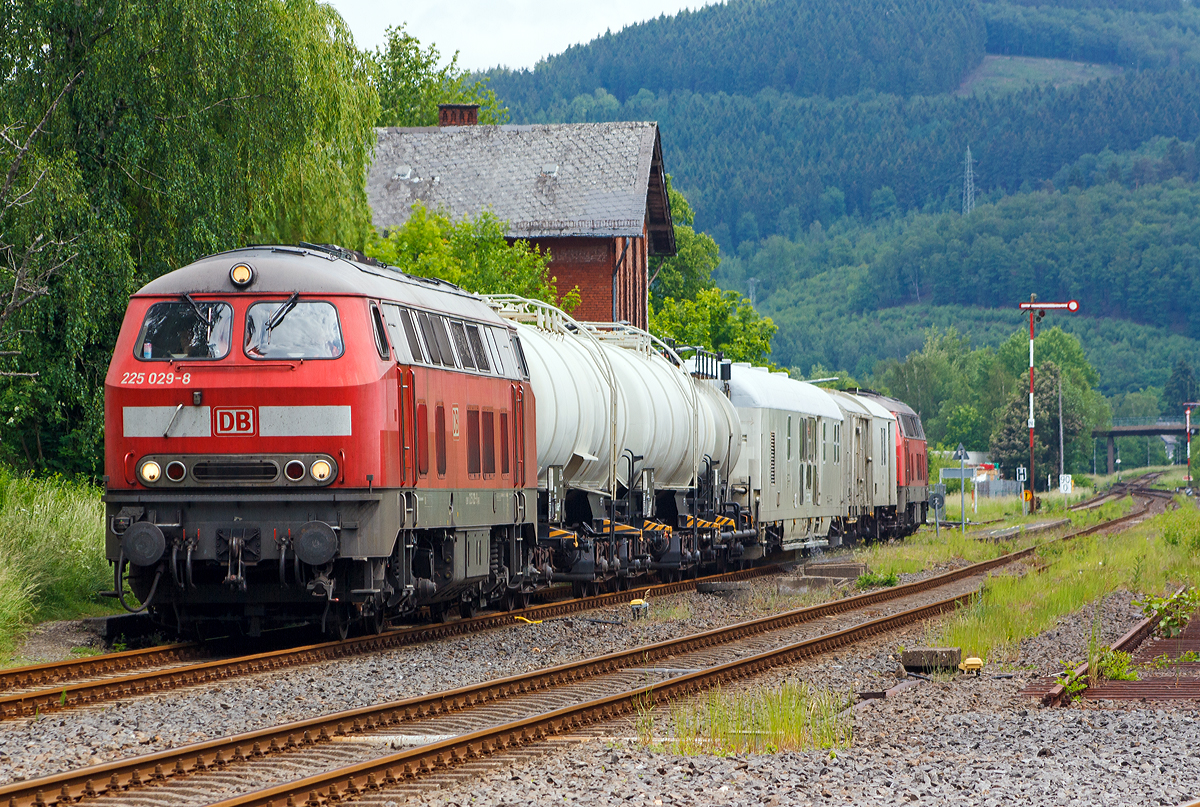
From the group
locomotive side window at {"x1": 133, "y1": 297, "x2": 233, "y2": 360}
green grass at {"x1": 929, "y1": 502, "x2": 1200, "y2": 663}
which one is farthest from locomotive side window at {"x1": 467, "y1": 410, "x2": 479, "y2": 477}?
green grass at {"x1": 929, "y1": 502, "x2": 1200, "y2": 663}

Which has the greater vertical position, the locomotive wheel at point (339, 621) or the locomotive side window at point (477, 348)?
the locomotive side window at point (477, 348)

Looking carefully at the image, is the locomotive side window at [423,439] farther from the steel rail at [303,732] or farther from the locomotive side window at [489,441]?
the steel rail at [303,732]

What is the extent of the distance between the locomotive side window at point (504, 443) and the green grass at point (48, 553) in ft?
16.2

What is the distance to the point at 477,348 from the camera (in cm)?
1590

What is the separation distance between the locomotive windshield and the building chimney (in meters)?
43.9

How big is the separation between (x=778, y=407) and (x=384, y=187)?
24.4m

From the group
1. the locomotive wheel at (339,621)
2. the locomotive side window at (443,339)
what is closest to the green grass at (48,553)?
the locomotive wheel at (339,621)

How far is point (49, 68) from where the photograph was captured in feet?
67.2

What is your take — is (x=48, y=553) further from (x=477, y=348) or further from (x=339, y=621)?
(x=477, y=348)

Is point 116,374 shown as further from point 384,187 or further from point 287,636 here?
point 384,187

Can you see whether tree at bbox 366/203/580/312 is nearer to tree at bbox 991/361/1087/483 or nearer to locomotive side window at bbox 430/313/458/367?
locomotive side window at bbox 430/313/458/367

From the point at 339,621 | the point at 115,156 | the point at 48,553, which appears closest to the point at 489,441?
the point at 339,621

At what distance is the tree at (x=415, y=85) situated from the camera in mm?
64125

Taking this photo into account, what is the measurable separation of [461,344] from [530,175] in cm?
3290
